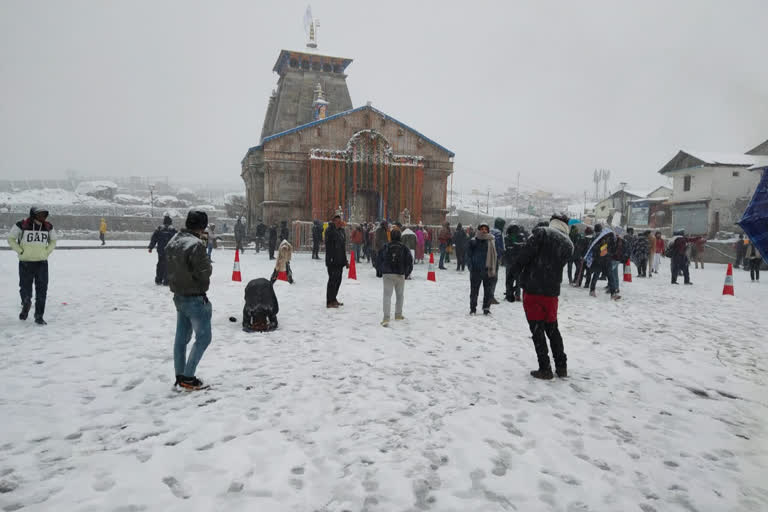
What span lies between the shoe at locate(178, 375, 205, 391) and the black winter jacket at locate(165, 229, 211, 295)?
924mm

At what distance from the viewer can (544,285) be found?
193 inches

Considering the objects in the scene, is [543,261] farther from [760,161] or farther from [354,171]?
[760,161]

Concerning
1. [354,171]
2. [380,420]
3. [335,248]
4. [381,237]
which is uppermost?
[354,171]

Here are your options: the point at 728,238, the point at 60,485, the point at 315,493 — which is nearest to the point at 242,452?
the point at 315,493

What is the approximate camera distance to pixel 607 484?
2986 mm

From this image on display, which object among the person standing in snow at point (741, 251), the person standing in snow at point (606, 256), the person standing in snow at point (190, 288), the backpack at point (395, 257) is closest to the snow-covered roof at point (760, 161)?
the person standing in snow at point (741, 251)

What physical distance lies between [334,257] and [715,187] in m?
38.5

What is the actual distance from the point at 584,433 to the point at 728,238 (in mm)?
35732

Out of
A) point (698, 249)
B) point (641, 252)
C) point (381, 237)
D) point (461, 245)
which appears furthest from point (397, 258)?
point (698, 249)

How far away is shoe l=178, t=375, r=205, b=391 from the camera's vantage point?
444 cm

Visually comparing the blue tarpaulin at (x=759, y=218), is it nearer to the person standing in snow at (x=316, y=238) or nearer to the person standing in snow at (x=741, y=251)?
the person standing in snow at (x=316, y=238)

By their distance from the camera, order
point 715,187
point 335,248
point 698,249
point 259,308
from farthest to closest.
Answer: point 715,187, point 698,249, point 335,248, point 259,308

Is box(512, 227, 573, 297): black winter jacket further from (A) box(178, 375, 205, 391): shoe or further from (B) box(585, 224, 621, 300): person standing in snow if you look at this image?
(B) box(585, 224, 621, 300): person standing in snow

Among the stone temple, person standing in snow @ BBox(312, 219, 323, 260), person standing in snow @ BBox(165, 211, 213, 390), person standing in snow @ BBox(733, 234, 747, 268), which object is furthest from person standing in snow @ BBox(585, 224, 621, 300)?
person standing in snow @ BBox(733, 234, 747, 268)
